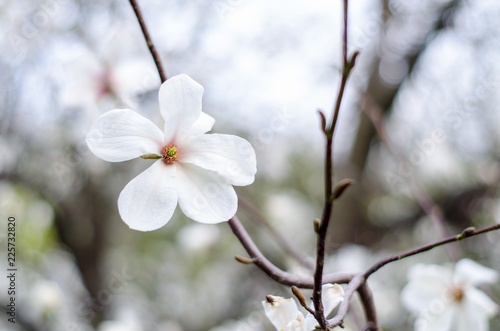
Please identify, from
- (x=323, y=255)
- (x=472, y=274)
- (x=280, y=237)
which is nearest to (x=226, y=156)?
(x=323, y=255)

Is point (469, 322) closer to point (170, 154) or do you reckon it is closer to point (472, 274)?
point (472, 274)

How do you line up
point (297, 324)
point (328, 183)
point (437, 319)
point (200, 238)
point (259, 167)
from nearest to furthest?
1. point (328, 183)
2. point (297, 324)
3. point (437, 319)
4. point (200, 238)
5. point (259, 167)

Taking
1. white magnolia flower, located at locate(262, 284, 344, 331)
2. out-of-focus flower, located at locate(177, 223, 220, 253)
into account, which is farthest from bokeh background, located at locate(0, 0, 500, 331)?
white magnolia flower, located at locate(262, 284, 344, 331)

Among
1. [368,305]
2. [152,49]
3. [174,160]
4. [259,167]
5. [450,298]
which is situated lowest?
[259,167]

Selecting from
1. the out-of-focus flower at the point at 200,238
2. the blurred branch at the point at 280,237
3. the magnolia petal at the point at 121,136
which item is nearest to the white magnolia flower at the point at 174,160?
the magnolia petal at the point at 121,136

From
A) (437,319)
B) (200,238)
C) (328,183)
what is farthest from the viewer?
(200,238)

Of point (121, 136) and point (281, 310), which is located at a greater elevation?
point (121, 136)

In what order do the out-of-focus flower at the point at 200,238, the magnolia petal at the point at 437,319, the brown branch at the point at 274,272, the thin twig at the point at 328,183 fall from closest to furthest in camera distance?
the thin twig at the point at 328,183 < the brown branch at the point at 274,272 < the magnolia petal at the point at 437,319 < the out-of-focus flower at the point at 200,238

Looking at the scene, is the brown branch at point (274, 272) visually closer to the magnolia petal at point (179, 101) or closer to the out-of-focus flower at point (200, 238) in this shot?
the magnolia petal at point (179, 101)
